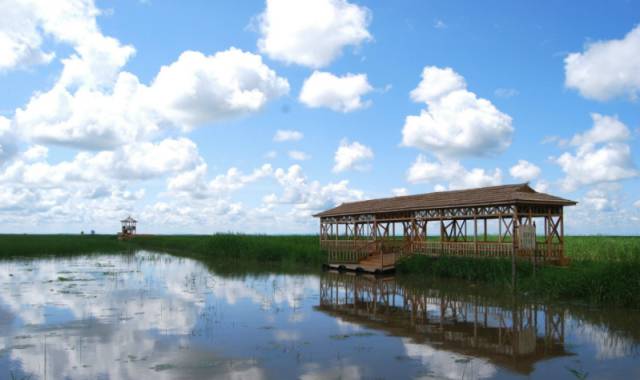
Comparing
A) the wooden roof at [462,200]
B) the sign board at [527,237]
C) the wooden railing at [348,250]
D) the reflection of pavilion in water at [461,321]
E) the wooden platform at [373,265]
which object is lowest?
the reflection of pavilion in water at [461,321]

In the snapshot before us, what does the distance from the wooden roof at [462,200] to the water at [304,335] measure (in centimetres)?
422

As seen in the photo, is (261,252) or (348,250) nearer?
(348,250)

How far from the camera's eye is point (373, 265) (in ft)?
84.6

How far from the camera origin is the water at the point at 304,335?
27.8ft

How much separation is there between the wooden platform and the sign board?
7998 mm

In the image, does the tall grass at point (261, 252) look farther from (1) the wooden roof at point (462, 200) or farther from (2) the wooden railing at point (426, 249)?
(1) the wooden roof at point (462, 200)

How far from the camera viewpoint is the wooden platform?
25.2m

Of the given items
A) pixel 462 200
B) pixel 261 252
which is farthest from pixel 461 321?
pixel 261 252

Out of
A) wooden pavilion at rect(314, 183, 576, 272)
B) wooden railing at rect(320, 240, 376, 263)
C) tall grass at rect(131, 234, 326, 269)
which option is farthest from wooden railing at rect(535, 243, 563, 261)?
tall grass at rect(131, 234, 326, 269)

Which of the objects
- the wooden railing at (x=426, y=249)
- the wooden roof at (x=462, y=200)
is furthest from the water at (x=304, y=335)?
the wooden roof at (x=462, y=200)

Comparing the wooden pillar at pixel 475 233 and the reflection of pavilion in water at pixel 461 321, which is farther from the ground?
the wooden pillar at pixel 475 233

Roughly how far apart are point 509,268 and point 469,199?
4.26 meters

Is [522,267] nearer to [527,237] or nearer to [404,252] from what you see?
[527,237]

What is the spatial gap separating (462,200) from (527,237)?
16.1ft
